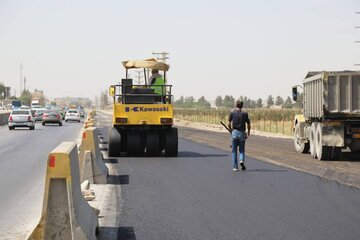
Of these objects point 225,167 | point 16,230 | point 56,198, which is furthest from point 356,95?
point 56,198

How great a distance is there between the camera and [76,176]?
7.03 meters

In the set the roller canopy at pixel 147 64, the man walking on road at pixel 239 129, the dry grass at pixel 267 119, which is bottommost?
the dry grass at pixel 267 119

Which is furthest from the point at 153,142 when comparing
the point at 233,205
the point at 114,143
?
the point at 233,205

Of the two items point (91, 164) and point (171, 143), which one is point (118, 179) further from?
point (171, 143)

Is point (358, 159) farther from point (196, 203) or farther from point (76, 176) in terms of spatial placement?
point (76, 176)

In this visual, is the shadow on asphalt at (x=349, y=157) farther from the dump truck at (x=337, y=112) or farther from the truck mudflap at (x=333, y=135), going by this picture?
the truck mudflap at (x=333, y=135)

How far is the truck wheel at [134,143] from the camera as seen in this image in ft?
73.3

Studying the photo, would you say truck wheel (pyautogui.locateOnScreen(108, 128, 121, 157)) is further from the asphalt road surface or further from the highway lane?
the asphalt road surface

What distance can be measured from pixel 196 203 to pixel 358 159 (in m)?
11.8

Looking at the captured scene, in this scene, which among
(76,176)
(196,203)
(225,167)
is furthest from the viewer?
(225,167)

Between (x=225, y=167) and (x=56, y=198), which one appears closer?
(x=56, y=198)

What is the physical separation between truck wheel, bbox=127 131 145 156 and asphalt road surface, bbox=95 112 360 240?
459 cm

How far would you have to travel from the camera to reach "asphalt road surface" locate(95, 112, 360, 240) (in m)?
8.71

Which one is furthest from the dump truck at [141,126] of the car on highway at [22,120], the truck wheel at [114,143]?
the car on highway at [22,120]
